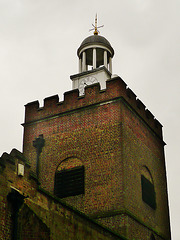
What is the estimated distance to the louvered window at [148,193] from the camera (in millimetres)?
28375

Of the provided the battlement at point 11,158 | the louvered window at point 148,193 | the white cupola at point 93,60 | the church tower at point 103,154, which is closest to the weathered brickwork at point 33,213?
the battlement at point 11,158

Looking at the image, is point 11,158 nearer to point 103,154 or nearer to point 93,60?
point 103,154

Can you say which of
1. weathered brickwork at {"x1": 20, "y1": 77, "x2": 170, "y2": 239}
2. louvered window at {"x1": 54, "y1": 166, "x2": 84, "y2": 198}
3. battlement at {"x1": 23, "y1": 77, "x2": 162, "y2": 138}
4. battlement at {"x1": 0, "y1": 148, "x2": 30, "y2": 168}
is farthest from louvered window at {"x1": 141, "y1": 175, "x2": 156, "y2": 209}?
battlement at {"x1": 0, "y1": 148, "x2": 30, "y2": 168}

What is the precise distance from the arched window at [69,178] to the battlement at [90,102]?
3372mm

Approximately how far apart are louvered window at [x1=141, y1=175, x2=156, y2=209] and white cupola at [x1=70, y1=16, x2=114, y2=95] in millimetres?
6753

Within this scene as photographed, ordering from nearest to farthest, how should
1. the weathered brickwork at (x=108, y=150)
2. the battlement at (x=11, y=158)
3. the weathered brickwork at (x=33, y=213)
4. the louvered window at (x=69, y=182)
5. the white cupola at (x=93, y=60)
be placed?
1. the weathered brickwork at (x=33, y=213)
2. the battlement at (x=11, y=158)
3. the weathered brickwork at (x=108, y=150)
4. the louvered window at (x=69, y=182)
5. the white cupola at (x=93, y=60)

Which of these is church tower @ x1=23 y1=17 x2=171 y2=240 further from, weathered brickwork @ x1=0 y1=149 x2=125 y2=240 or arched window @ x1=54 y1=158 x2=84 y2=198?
weathered brickwork @ x1=0 y1=149 x2=125 y2=240

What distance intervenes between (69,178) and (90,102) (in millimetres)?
4514

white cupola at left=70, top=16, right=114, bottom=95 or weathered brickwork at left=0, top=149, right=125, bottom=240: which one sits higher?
white cupola at left=70, top=16, right=114, bottom=95

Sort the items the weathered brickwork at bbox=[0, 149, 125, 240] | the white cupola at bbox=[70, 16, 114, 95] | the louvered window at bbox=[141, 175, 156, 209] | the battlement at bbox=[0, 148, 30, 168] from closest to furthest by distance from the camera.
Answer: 1. the weathered brickwork at bbox=[0, 149, 125, 240]
2. the battlement at bbox=[0, 148, 30, 168]
3. the louvered window at bbox=[141, 175, 156, 209]
4. the white cupola at bbox=[70, 16, 114, 95]

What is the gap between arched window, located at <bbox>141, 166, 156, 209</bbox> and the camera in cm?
2842

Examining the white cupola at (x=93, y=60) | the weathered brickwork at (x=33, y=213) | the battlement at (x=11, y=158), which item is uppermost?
the white cupola at (x=93, y=60)

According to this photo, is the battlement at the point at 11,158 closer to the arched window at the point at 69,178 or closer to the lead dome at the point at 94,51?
the arched window at the point at 69,178

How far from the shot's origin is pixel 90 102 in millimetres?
29188
